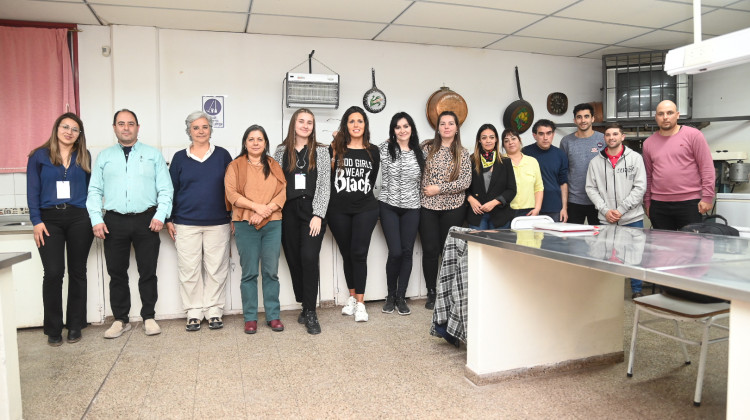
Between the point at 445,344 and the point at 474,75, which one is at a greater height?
the point at 474,75

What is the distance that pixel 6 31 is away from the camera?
11.7 ft

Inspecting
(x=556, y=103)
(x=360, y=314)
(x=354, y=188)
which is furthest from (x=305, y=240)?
(x=556, y=103)

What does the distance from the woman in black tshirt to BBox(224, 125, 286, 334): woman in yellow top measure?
1.27 feet

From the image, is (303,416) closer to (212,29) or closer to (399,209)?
(399,209)

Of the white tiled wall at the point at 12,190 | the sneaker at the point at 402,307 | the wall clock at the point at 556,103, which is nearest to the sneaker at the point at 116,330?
the white tiled wall at the point at 12,190

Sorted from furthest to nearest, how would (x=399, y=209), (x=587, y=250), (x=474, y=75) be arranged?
(x=474, y=75) → (x=399, y=209) → (x=587, y=250)

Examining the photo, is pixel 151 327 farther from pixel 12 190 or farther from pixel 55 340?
pixel 12 190

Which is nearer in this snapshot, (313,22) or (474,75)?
(313,22)

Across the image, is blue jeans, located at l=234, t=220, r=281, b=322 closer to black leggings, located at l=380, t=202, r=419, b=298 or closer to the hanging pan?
black leggings, located at l=380, t=202, r=419, b=298

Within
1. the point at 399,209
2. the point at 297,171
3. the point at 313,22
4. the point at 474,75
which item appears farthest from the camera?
the point at 474,75

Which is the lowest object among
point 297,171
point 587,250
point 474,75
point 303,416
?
point 303,416

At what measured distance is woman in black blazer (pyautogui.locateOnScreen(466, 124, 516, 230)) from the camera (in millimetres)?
3518

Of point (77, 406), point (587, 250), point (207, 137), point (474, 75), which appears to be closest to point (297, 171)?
point (207, 137)

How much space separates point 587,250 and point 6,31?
13.7 ft
